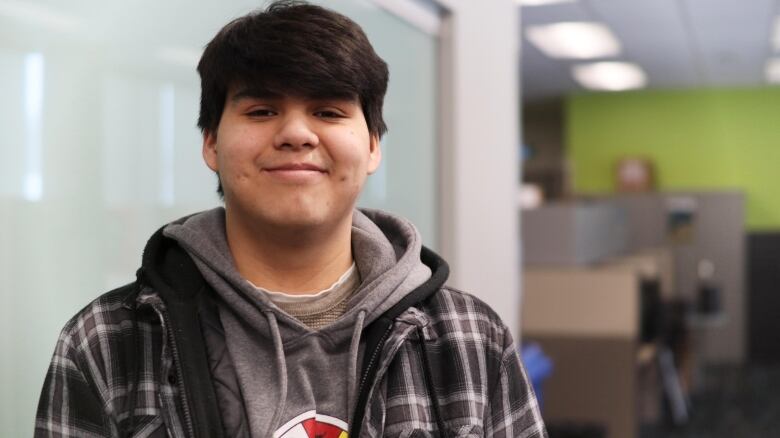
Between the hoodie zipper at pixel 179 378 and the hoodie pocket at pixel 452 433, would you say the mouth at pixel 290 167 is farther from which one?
the hoodie pocket at pixel 452 433

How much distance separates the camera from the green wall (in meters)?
9.06

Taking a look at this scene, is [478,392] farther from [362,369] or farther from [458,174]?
[458,174]

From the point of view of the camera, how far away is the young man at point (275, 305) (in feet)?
2.97

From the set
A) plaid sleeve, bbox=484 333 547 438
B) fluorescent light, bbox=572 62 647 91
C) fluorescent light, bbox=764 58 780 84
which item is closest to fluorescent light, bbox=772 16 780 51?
fluorescent light, bbox=764 58 780 84

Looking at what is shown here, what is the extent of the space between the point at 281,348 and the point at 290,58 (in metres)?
0.30

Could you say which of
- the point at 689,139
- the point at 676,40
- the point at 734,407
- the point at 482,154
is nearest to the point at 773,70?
the point at 689,139

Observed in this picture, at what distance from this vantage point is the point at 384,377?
991 mm

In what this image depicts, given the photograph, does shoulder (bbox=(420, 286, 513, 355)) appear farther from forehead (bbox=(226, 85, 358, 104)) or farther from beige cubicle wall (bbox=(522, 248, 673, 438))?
beige cubicle wall (bbox=(522, 248, 673, 438))

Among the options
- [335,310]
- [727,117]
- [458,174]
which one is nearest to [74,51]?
[335,310]

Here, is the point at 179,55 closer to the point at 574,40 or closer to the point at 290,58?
the point at 290,58

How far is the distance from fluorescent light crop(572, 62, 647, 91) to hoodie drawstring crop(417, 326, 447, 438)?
7172 mm

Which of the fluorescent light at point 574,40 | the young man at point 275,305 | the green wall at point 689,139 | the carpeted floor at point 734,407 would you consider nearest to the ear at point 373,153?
the young man at point 275,305

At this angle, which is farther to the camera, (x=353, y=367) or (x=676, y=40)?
(x=676, y=40)

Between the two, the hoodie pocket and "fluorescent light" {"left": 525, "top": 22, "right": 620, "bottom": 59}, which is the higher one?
"fluorescent light" {"left": 525, "top": 22, "right": 620, "bottom": 59}
